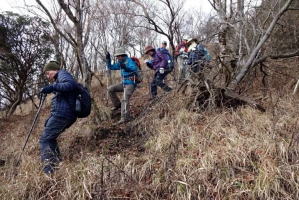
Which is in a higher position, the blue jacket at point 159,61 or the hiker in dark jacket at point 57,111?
the blue jacket at point 159,61

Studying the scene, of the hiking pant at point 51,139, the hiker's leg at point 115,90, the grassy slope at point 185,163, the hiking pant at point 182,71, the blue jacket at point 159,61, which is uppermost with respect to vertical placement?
the blue jacket at point 159,61

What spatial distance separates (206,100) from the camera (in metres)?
6.57

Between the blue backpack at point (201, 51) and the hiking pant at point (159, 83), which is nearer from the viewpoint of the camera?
the blue backpack at point (201, 51)

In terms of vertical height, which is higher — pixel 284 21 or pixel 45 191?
pixel 284 21

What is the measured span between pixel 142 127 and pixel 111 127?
0.69 metres

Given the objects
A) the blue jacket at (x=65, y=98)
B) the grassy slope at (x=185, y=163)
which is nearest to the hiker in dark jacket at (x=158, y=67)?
the grassy slope at (x=185, y=163)

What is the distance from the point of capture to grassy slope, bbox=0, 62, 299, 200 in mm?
4039

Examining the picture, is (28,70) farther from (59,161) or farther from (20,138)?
(59,161)

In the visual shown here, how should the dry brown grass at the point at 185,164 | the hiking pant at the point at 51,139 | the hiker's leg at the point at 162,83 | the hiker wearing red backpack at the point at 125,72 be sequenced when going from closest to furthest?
the dry brown grass at the point at 185,164, the hiking pant at the point at 51,139, the hiker wearing red backpack at the point at 125,72, the hiker's leg at the point at 162,83

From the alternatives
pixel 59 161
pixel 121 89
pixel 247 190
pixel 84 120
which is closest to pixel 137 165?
pixel 59 161

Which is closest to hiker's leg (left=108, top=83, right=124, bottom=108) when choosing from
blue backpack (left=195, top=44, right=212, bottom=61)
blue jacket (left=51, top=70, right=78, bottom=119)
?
blue backpack (left=195, top=44, right=212, bottom=61)

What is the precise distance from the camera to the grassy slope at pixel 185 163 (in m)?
4.04

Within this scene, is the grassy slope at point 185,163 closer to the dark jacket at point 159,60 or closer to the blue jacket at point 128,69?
the blue jacket at point 128,69

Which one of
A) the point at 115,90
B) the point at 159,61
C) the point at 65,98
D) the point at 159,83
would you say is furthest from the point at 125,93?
the point at 65,98
